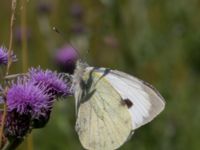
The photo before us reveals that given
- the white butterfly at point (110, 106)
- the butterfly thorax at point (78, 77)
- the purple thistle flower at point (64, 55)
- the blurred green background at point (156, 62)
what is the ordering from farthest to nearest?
the purple thistle flower at point (64, 55) < the blurred green background at point (156, 62) < the white butterfly at point (110, 106) < the butterfly thorax at point (78, 77)

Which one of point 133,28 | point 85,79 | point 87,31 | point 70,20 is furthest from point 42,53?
point 85,79

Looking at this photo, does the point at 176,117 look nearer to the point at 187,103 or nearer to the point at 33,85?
the point at 187,103

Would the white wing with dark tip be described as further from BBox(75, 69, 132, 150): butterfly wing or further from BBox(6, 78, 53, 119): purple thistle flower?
BBox(6, 78, 53, 119): purple thistle flower

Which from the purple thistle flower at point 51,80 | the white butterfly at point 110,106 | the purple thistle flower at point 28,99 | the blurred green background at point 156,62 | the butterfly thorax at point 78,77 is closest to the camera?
the purple thistle flower at point 28,99

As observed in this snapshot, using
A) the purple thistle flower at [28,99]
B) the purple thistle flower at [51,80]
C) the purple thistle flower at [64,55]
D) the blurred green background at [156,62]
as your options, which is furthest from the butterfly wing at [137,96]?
the purple thistle flower at [64,55]

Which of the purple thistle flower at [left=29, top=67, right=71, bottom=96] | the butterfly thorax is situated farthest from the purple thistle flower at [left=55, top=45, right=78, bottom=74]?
the purple thistle flower at [left=29, top=67, right=71, bottom=96]

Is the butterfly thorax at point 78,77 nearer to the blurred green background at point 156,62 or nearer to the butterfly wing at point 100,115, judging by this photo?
the butterfly wing at point 100,115

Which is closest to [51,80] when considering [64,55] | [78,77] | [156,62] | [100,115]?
[78,77]

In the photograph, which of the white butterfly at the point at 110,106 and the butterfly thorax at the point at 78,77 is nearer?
the butterfly thorax at the point at 78,77
